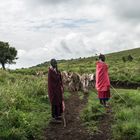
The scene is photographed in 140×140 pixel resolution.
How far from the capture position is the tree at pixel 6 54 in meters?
68.9

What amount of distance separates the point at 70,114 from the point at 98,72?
2.31 metres

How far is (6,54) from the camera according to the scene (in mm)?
69000

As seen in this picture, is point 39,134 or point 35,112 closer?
point 39,134

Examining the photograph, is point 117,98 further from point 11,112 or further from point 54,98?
point 11,112

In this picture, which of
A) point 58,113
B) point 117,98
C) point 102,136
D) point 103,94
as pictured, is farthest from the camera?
point 117,98

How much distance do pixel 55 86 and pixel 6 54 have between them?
182ft

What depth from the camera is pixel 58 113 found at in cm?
1459

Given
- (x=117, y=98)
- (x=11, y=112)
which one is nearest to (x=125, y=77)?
(x=117, y=98)

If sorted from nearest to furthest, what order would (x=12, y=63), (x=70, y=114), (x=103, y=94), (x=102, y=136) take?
(x=102, y=136) → (x=70, y=114) → (x=103, y=94) → (x=12, y=63)

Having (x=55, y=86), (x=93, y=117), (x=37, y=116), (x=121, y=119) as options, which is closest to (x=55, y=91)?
(x=55, y=86)

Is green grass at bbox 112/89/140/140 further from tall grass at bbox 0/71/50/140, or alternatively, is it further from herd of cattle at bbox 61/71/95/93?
herd of cattle at bbox 61/71/95/93

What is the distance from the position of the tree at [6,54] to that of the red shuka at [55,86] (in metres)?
54.4

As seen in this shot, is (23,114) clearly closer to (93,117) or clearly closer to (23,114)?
(23,114)

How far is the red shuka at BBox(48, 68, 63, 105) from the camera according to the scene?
14375 mm
